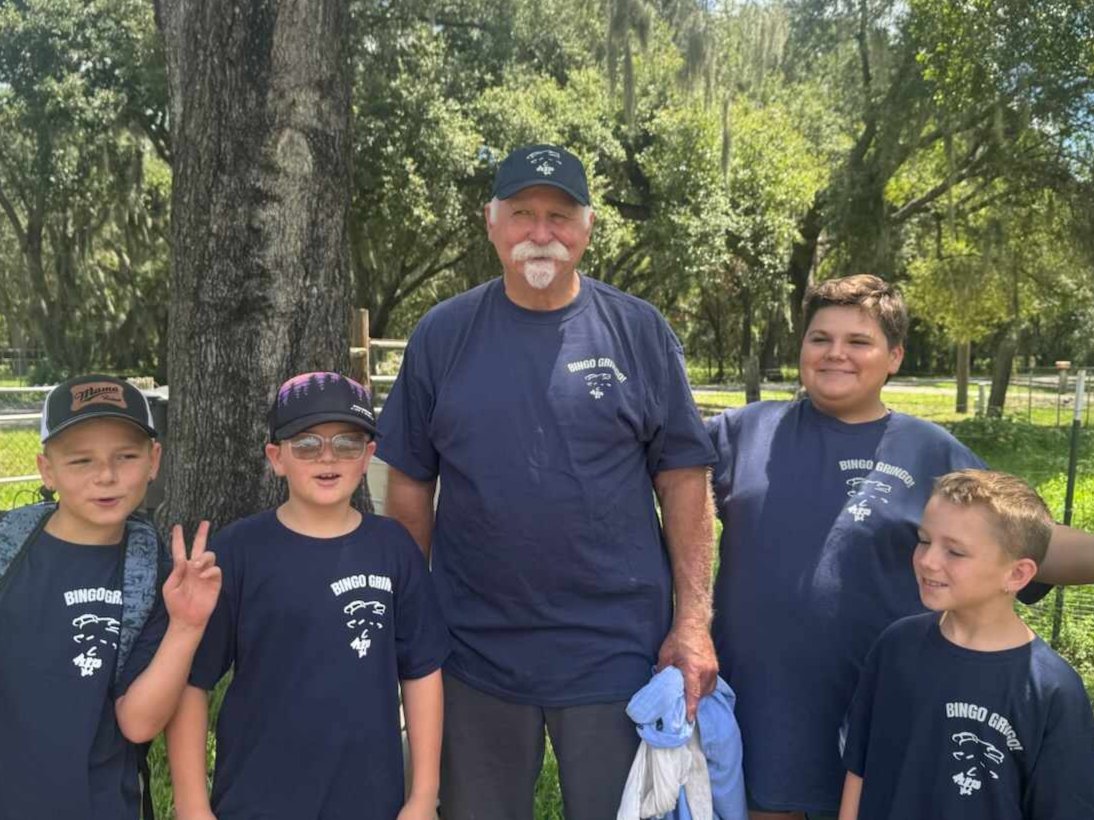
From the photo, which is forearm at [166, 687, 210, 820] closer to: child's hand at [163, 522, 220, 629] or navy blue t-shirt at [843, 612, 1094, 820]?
child's hand at [163, 522, 220, 629]

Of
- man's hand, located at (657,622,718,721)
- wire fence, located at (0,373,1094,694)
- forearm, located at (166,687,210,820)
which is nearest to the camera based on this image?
forearm, located at (166,687,210,820)

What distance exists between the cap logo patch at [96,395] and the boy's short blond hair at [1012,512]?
194cm

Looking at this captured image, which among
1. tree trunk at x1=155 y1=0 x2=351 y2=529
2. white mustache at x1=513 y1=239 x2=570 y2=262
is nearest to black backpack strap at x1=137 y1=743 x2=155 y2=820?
white mustache at x1=513 y1=239 x2=570 y2=262

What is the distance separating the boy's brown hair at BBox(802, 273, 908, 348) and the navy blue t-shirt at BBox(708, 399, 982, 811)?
257 millimetres

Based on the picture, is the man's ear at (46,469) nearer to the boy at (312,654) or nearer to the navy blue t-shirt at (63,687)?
the navy blue t-shirt at (63,687)

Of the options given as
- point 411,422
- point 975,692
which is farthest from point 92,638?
point 975,692

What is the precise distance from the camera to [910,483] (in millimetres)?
2443

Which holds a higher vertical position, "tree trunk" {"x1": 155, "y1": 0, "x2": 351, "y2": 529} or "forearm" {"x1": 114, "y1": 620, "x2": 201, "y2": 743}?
"tree trunk" {"x1": 155, "y1": 0, "x2": 351, "y2": 529}

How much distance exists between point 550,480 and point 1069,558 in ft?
4.21

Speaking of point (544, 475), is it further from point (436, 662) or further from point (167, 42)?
point (167, 42)

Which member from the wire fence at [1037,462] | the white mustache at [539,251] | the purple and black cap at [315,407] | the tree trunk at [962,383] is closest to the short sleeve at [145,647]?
the purple and black cap at [315,407]

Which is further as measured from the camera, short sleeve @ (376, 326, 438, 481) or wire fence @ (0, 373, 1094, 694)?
wire fence @ (0, 373, 1094, 694)

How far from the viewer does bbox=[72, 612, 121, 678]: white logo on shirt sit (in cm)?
196

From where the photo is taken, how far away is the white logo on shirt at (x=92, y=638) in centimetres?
196
